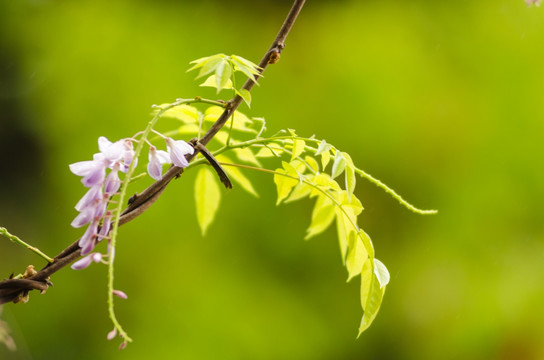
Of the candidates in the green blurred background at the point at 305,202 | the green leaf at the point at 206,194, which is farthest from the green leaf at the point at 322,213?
the green blurred background at the point at 305,202

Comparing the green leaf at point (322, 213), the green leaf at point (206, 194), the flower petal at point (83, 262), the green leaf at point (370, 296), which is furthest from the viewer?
the green leaf at point (206, 194)

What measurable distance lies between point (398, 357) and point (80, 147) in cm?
124

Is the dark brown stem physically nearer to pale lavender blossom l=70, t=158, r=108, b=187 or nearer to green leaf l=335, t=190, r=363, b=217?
pale lavender blossom l=70, t=158, r=108, b=187

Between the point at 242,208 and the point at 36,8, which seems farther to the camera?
the point at 36,8

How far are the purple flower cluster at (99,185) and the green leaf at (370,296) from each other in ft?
0.73

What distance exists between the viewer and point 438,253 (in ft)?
6.22

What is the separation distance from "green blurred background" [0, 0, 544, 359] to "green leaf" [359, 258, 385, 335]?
1266mm

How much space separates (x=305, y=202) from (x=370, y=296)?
132 cm

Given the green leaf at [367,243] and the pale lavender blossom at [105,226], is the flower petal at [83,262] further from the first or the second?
the green leaf at [367,243]

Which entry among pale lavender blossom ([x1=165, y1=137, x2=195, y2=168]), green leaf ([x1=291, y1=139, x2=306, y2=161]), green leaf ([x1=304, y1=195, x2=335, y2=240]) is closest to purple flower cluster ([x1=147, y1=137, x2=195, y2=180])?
pale lavender blossom ([x1=165, y1=137, x2=195, y2=168])

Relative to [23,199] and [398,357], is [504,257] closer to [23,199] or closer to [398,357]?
[398,357]

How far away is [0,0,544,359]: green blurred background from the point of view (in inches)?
68.2

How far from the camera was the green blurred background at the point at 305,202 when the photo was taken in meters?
1.73

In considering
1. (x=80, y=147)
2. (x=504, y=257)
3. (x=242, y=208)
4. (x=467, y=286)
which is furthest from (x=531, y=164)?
(x=80, y=147)
